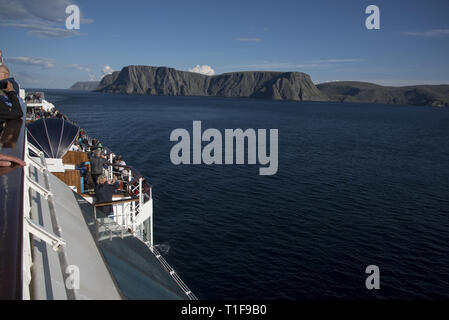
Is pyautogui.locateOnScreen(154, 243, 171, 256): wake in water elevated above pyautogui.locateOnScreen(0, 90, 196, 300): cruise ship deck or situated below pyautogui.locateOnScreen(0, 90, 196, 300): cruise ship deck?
below

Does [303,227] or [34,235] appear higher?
[34,235]

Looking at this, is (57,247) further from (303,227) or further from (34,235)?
(303,227)

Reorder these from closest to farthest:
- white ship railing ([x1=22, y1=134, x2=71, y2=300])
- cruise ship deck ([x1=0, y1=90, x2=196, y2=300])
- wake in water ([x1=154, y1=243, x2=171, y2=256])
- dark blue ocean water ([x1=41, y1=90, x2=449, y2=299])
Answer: cruise ship deck ([x1=0, y1=90, x2=196, y2=300]) → white ship railing ([x1=22, y1=134, x2=71, y2=300]) → dark blue ocean water ([x1=41, y1=90, x2=449, y2=299]) → wake in water ([x1=154, y1=243, x2=171, y2=256])

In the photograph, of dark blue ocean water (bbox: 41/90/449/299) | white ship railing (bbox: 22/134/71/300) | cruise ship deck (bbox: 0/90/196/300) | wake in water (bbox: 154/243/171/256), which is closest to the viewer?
cruise ship deck (bbox: 0/90/196/300)

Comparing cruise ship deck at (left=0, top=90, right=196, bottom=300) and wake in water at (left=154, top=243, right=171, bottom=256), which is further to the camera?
wake in water at (left=154, top=243, right=171, bottom=256)

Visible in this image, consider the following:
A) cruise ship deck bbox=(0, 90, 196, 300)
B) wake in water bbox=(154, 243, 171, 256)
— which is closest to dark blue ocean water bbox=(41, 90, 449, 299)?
wake in water bbox=(154, 243, 171, 256)

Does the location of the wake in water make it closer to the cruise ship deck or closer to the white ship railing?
the cruise ship deck

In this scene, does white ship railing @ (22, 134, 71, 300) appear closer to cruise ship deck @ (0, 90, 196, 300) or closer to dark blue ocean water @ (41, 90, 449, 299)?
cruise ship deck @ (0, 90, 196, 300)

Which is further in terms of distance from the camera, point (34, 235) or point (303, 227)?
point (303, 227)

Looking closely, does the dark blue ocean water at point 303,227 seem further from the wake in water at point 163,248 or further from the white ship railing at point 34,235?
the white ship railing at point 34,235

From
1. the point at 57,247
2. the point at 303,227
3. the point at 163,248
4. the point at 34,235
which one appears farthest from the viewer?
the point at 303,227

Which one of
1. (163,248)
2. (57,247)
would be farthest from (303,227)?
(57,247)

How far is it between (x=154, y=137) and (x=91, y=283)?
2095 inches

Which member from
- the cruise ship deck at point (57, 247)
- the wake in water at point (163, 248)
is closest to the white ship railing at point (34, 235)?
the cruise ship deck at point (57, 247)
